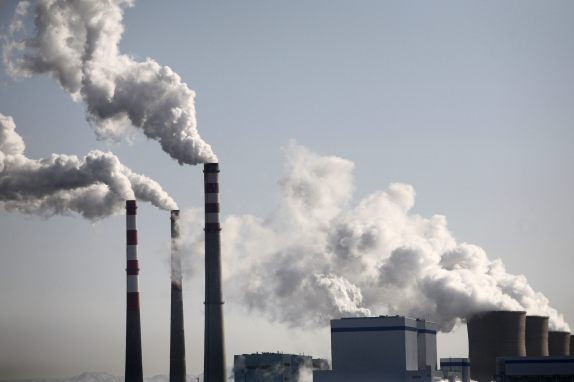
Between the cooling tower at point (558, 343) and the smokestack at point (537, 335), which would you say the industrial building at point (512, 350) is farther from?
the cooling tower at point (558, 343)

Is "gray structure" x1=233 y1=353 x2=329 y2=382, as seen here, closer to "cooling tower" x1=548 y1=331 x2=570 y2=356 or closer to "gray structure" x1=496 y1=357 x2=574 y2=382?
"gray structure" x1=496 y1=357 x2=574 y2=382

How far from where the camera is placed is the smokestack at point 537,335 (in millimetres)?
81812

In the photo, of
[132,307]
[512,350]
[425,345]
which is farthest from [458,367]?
[132,307]

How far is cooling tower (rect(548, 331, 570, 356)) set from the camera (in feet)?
296

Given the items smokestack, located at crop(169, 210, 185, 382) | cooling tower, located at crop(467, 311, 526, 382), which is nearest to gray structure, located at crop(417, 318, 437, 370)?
cooling tower, located at crop(467, 311, 526, 382)

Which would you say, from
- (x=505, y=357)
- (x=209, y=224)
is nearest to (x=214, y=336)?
(x=209, y=224)

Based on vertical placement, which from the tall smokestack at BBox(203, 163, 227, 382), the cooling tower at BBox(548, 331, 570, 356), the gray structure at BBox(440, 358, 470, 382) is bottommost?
the gray structure at BBox(440, 358, 470, 382)

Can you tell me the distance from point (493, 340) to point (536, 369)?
461cm

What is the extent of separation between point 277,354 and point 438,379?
11.1 metres

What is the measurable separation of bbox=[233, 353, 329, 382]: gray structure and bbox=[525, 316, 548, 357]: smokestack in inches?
809

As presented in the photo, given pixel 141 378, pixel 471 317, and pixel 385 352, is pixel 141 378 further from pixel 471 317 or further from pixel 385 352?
pixel 471 317

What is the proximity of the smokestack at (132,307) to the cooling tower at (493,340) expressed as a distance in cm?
2669

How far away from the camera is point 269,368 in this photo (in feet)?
229

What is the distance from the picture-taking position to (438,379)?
67.9 metres
